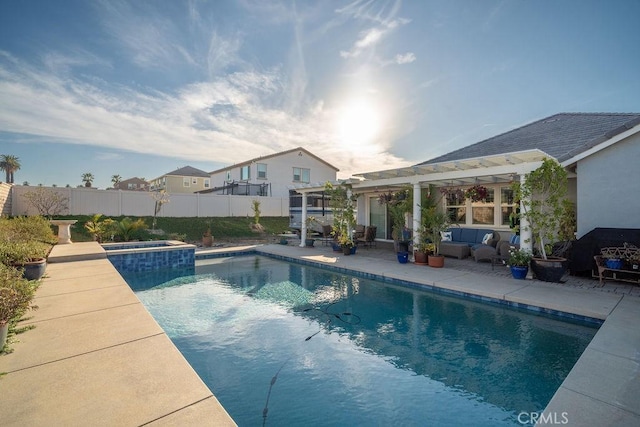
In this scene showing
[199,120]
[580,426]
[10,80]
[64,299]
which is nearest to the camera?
[580,426]

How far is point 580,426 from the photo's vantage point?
222 centimetres

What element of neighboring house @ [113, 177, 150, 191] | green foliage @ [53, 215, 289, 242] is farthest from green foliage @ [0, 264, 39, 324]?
neighboring house @ [113, 177, 150, 191]

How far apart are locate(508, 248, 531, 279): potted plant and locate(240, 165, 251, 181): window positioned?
68.8ft

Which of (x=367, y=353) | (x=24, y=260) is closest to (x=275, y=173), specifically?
(x=24, y=260)

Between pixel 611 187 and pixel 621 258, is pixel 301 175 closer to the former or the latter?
pixel 611 187

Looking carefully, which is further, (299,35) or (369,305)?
(299,35)

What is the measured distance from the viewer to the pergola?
6980 millimetres

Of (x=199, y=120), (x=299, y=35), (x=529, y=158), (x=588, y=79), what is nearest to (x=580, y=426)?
(x=529, y=158)

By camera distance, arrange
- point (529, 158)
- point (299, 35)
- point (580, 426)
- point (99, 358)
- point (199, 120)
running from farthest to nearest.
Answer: point (199, 120)
point (299, 35)
point (529, 158)
point (99, 358)
point (580, 426)

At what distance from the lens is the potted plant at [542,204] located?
257 inches

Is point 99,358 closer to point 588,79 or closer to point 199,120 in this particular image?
point 199,120

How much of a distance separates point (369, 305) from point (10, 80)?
10275 mm

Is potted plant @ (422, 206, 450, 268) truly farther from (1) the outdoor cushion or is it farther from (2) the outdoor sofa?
(1) the outdoor cushion

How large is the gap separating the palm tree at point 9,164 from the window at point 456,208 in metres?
54.5
